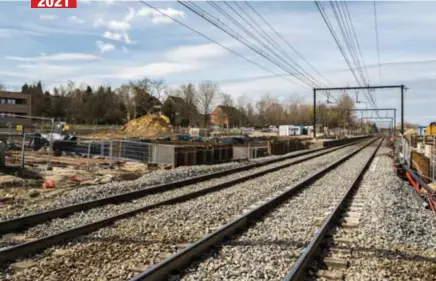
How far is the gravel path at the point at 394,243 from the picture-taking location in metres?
6.42

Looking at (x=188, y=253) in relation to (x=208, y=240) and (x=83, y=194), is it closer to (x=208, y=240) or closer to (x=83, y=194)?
(x=208, y=240)

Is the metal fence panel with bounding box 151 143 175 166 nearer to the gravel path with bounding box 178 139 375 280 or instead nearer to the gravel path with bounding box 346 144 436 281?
the gravel path with bounding box 178 139 375 280

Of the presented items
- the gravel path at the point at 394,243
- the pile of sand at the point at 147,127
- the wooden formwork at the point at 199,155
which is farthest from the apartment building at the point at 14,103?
the gravel path at the point at 394,243

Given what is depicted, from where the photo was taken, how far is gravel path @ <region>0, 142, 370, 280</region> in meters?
6.10

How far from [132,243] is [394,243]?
15.0 feet

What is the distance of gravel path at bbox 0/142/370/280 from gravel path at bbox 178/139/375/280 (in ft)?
2.48

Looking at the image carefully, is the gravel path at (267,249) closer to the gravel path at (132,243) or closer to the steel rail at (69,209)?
the gravel path at (132,243)

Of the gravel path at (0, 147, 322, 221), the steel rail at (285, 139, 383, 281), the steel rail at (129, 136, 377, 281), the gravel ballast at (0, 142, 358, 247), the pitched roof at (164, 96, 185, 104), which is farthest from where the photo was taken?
the pitched roof at (164, 96, 185, 104)

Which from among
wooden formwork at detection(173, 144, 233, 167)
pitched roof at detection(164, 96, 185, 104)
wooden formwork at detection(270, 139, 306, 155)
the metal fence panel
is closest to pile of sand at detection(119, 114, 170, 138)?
wooden formwork at detection(270, 139, 306, 155)

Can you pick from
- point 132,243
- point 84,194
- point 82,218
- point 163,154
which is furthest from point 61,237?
point 163,154

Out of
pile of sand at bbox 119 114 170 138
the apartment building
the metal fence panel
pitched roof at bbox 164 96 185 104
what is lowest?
the metal fence panel

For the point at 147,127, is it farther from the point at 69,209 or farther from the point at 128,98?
the point at 69,209

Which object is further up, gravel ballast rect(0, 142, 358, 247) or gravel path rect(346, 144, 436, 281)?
gravel path rect(346, 144, 436, 281)

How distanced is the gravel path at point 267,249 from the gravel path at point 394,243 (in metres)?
0.98
